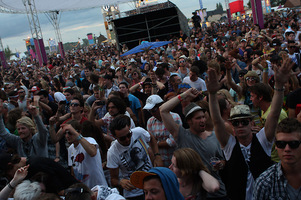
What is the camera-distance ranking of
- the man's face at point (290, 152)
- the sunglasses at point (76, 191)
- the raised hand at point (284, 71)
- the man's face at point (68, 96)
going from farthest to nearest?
the man's face at point (68, 96) → the raised hand at point (284, 71) → the sunglasses at point (76, 191) → the man's face at point (290, 152)

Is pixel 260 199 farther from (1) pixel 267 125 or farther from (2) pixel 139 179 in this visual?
(2) pixel 139 179

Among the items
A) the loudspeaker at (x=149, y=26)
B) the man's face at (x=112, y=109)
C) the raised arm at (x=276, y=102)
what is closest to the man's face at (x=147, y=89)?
the man's face at (x=112, y=109)

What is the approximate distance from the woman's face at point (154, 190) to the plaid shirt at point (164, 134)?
1647 mm

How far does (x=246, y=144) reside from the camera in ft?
9.86

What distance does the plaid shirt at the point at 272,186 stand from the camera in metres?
2.42

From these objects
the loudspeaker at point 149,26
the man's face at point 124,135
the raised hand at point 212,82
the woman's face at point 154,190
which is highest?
the loudspeaker at point 149,26

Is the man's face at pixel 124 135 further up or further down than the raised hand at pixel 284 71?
further down

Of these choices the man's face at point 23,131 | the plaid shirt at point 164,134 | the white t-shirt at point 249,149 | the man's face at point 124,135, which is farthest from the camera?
the man's face at point 23,131

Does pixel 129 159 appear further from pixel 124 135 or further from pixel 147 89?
pixel 147 89

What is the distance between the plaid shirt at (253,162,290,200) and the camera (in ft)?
7.95

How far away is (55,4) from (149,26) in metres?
19.5

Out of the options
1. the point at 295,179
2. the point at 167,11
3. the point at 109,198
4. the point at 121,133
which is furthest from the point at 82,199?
the point at 167,11

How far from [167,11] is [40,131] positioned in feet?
66.8

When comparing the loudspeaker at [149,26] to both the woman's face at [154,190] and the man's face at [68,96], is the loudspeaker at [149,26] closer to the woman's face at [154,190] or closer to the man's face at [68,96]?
the man's face at [68,96]
